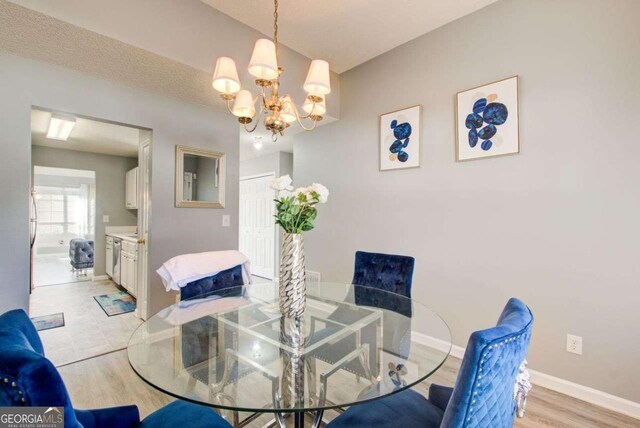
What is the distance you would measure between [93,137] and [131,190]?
120cm

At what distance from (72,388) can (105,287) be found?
3319mm

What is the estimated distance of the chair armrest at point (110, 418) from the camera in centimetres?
94

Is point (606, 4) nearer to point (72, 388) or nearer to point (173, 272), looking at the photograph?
point (173, 272)

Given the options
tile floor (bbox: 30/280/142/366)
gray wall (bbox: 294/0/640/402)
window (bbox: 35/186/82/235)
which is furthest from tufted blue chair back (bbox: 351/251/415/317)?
window (bbox: 35/186/82/235)

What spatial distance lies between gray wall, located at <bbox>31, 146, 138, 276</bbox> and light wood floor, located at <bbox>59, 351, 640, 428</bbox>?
12.7ft

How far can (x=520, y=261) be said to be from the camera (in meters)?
2.20

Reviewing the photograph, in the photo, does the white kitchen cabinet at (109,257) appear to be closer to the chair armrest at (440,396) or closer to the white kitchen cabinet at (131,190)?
the white kitchen cabinet at (131,190)

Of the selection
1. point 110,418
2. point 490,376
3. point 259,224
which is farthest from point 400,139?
point 259,224

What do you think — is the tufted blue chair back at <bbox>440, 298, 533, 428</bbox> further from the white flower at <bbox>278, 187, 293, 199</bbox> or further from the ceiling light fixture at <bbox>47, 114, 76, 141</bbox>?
the ceiling light fixture at <bbox>47, 114, 76, 141</bbox>

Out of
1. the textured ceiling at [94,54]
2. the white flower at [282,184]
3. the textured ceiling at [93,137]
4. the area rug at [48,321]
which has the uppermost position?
the textured ceiling at [93,137]

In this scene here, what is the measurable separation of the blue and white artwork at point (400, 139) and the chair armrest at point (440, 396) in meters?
2.01

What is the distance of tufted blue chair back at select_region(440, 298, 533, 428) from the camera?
2.22ft

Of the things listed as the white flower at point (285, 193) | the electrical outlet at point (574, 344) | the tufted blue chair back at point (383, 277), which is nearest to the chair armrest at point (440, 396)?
the tufted blue chair back at point (383, 277)

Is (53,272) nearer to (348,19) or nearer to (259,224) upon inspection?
(259,224)
